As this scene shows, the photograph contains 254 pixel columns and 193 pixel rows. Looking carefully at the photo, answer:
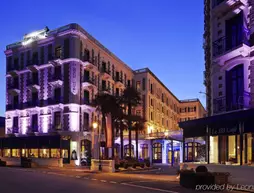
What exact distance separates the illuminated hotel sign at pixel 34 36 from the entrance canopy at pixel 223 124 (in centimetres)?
3992

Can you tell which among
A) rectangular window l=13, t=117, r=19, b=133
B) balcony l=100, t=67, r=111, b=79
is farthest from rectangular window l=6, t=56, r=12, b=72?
balcony l=100, t=67, r=111, b=79

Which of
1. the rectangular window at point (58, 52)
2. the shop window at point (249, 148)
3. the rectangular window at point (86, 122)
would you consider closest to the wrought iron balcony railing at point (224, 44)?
the shop window at point (249, 148)

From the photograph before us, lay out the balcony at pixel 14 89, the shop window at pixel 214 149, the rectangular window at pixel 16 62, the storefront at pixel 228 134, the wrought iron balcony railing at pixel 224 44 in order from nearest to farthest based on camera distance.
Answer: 1. the storefront at pixel 228 134
2. the wrought iron balcony railing at pixel 224 44
3. the shop window at pixel 214 149
4. the balcony at pixel 14 89
5. the rectangular window at pixel 16 62

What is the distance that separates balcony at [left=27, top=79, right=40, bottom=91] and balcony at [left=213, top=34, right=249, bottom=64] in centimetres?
4012

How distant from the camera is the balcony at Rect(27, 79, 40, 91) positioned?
201 feet

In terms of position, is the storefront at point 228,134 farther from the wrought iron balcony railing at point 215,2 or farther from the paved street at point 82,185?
the wrought iron balcony railing at point 215,2

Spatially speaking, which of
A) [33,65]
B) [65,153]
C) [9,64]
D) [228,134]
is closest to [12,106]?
[9,64]

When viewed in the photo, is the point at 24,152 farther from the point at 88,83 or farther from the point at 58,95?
the point at 88,83

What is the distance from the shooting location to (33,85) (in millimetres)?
61281

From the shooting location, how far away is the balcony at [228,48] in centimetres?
2244

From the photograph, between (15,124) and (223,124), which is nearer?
(223,124)

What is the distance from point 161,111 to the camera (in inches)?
3509

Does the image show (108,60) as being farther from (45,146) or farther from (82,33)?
(45,146)

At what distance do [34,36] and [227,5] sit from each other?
4391 cm
